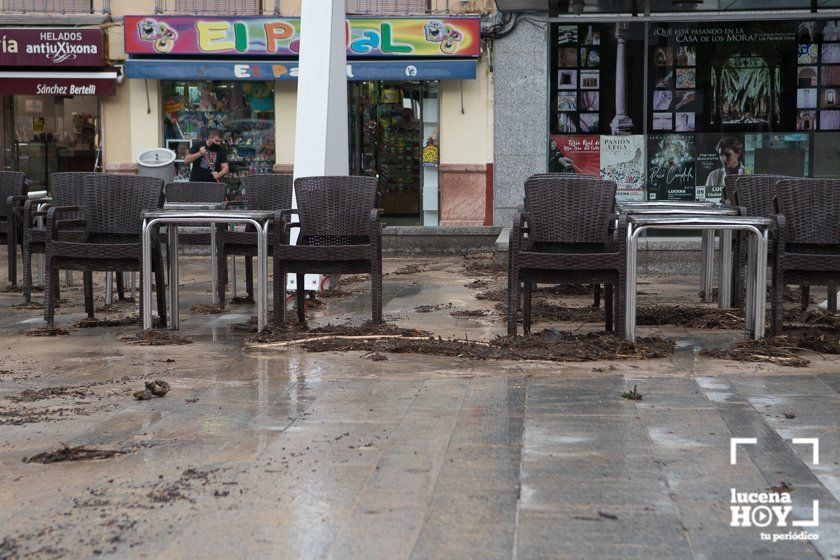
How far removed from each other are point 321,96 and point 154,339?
3.66 meters

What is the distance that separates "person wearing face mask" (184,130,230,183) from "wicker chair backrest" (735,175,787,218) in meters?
7.70

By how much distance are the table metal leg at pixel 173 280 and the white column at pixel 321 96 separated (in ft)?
7.57

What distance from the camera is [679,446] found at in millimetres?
4910

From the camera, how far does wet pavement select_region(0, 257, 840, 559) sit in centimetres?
378

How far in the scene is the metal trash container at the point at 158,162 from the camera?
17641 millimetres

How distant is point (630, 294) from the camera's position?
7520mm

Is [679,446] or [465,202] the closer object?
[679,446]

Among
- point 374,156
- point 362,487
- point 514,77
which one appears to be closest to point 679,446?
point 362,487

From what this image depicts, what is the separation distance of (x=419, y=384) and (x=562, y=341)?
5.05 ft

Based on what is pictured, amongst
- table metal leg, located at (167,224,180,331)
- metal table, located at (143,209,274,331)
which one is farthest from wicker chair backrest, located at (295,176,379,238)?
table metal leg, located at (167,224,180,331)

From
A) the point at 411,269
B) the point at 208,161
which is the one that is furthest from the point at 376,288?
the point at 208,161

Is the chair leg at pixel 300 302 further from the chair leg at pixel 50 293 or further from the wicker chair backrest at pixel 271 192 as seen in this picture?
the wicker chair backrest at pixel 271 192

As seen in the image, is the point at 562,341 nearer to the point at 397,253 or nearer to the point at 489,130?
the point at 397,253

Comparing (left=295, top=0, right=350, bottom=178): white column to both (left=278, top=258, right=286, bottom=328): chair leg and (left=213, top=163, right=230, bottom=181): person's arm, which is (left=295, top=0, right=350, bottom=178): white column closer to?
(left=278, top=258, right=286, bottom=328): chair leg
